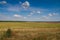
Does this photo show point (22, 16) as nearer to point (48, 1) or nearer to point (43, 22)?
point (43, 22)

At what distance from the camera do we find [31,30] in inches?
123

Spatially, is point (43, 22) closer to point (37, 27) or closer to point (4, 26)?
point (37, 27)

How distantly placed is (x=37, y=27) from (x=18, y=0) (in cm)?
82

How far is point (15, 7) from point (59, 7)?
1122mm

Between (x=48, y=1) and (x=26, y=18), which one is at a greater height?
(x=48, y=1)

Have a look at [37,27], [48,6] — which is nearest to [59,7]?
[48,6]

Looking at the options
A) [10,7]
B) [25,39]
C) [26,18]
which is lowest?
[25,39]

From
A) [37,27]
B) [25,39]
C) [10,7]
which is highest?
[10,7]

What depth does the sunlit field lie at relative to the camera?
3.05m

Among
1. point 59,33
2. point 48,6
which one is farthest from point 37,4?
point 59,33

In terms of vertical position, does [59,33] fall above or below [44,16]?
below

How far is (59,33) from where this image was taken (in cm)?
316

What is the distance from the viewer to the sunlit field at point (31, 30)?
305 cm

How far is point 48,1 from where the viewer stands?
3207 millimetres
